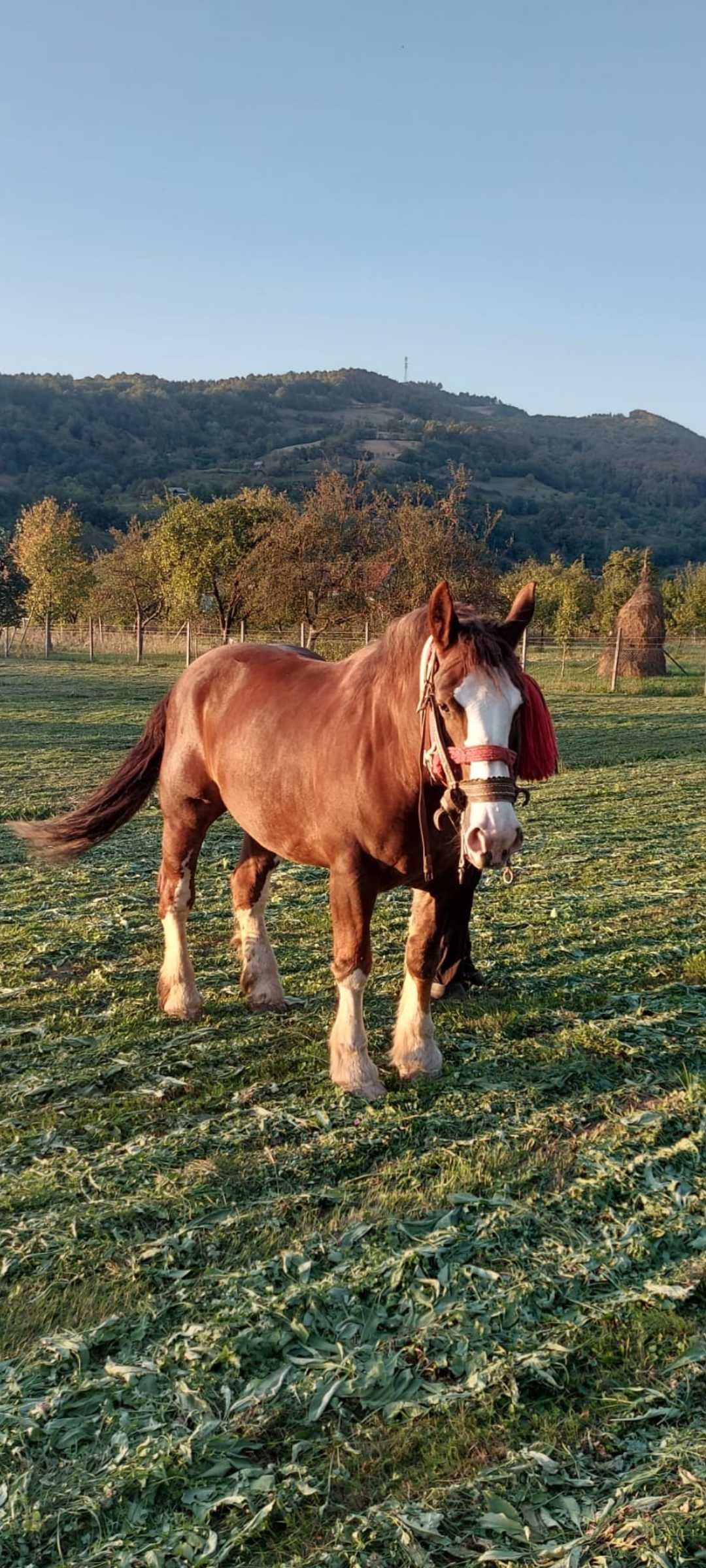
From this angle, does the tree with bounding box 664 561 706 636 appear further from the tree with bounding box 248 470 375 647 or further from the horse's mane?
the horse's mane

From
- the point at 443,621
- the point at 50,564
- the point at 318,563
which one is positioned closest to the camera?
the point at 443,621

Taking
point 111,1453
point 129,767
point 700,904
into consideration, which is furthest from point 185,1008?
point 700,904

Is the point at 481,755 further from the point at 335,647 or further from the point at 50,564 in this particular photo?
the point at 50,564

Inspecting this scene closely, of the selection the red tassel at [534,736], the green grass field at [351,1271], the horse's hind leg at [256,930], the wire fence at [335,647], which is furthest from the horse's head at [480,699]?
the wire fence at [335,647]

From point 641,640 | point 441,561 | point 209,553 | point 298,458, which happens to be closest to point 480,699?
point 441,561

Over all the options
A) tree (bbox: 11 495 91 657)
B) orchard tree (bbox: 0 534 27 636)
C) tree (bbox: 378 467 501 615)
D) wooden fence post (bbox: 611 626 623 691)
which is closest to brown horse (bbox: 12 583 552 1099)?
tree (bbox: 378 467 501 615)

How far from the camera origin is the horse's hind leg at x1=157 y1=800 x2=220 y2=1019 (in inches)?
211

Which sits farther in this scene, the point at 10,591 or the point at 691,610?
the point at 691,610

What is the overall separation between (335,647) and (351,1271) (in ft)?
92.2

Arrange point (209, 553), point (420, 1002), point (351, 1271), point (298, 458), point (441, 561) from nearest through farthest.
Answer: point (351, 1271)
point (420, 1002)
point (441, 561)
point (209, 553)
point (298, 458)

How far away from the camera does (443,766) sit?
3.81m

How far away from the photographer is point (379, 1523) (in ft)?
7.09

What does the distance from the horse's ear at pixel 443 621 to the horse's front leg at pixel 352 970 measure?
4.06 ft

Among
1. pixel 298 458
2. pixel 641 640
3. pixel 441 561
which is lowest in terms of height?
pixel 641 640
